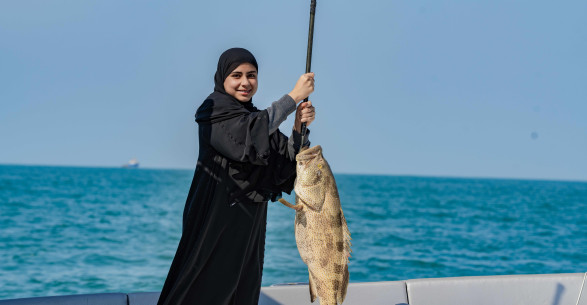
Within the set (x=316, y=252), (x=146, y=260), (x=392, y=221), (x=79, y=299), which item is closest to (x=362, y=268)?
(x=146, y=260)

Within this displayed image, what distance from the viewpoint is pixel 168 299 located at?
2.76m

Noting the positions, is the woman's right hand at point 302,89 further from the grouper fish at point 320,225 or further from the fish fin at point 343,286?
the fish fin at point 343,286

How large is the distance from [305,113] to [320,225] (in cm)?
46

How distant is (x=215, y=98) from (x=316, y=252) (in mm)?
786

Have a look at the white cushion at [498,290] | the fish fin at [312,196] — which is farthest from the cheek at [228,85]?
the white cushion at [498,290]

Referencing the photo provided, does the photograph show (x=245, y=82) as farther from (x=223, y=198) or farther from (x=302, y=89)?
(x=223, y=198)

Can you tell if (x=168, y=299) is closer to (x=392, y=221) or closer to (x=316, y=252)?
(x=316, y=252)

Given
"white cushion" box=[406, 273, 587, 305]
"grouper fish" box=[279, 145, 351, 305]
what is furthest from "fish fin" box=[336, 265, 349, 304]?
"white cushion" box=[406, 273, 587, 305]

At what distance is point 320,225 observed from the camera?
232 centimetres

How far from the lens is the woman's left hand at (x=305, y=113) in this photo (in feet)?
8.30

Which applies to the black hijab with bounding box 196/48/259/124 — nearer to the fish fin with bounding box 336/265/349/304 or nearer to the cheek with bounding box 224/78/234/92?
the cheek with bounding box 224/78/234/92

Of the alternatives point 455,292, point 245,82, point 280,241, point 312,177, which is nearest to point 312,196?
point 312,177

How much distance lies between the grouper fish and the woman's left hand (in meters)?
0.20

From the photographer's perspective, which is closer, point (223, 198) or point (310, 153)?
point (310, 153)
